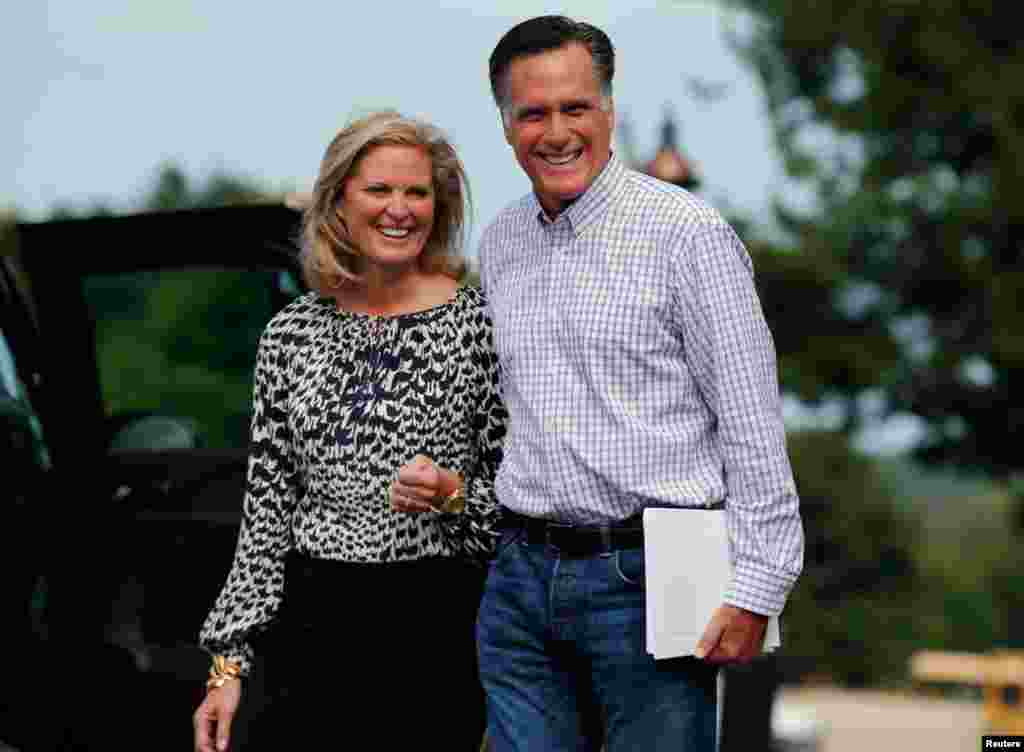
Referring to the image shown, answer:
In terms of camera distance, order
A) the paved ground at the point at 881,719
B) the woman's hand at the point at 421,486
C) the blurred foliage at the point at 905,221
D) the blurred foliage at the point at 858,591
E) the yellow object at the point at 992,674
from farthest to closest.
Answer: the blurred foliage at the point at 858,591, the paved ground at the point at 881,719, the blurred foliage at the point at 905,221, the yellow object at the point at 992,674, the woman's hand at the point at 421,486

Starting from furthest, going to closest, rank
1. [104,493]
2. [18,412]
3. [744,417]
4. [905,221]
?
[905,221]
[104,493]
[18,412]
[744,417]

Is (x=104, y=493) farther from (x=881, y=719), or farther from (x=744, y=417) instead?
(x=881, y=719)

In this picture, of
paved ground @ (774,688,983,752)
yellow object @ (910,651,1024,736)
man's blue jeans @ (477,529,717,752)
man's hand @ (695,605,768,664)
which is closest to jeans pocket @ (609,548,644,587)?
man's blue jeans @ (477,529,717,752)

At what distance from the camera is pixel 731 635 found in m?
3.05

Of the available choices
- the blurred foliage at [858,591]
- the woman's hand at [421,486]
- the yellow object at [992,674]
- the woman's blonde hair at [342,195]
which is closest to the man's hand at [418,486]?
the woman's hand at [421,486]

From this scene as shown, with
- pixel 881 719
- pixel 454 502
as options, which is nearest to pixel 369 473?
pixel 454 502

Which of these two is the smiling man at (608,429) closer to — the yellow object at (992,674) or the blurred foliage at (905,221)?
the yellow object at (992,674)

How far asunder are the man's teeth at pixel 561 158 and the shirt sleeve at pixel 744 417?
27 centimetres

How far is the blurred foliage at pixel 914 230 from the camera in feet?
77.9

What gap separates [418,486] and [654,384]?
43cm

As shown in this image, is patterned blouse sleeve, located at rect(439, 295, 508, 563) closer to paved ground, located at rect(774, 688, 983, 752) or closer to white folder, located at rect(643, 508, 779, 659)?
white folder, located at rect(643, 508, 779, 659)

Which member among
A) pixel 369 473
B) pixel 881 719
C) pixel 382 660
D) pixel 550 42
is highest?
pixel 550 42

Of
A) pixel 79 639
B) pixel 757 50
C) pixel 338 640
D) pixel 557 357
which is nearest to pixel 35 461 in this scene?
pixel 79 639

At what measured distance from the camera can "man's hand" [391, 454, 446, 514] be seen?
3.16m
